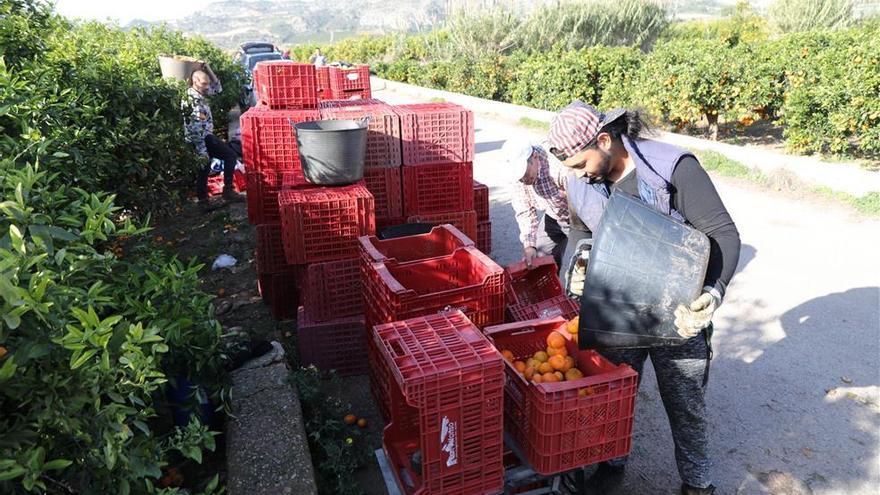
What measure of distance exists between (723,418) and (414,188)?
9.58 feet

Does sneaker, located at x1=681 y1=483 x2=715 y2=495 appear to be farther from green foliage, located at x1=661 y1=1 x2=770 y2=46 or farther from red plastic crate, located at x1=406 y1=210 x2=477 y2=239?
green foliage, located at x1=661 y1=1 x2=770 y2=46

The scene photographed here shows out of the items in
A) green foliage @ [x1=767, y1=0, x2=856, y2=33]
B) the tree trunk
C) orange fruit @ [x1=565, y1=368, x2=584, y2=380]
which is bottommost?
the tree trunk

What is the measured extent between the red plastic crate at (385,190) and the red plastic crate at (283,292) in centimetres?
92

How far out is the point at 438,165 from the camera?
5.08m

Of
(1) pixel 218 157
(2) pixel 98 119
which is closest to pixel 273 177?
(2) pixel 98 119

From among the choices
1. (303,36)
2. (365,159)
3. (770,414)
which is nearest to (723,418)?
(770,414)

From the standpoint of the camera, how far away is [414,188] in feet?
16.7

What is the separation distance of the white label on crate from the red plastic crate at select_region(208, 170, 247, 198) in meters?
7.05

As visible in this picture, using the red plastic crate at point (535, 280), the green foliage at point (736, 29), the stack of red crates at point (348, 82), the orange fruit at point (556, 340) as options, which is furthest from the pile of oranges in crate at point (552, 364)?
the green foliage at point (736, 29)

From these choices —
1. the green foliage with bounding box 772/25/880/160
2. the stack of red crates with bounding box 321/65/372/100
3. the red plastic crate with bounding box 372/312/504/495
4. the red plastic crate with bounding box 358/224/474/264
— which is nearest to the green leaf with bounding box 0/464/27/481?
the red plastic crate with bounding box 372/312/504/495

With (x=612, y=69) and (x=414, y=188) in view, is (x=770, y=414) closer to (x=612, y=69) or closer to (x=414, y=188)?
(x=414, y=188)

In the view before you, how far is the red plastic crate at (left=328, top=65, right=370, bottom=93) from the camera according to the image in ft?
28.2

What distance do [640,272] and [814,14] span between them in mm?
28528

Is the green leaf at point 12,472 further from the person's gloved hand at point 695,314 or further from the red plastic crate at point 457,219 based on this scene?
the red plastic crate at point 457,219
